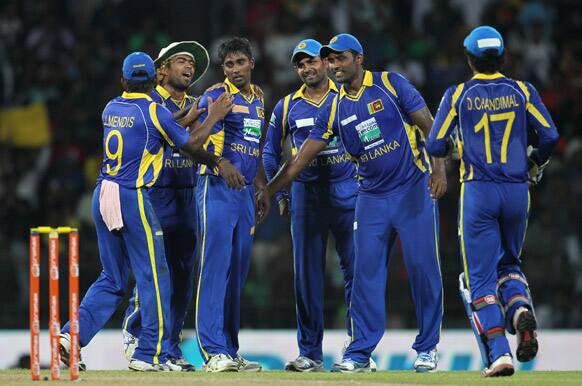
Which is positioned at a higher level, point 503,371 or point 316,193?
point 316,193

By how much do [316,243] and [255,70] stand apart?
7.21 m

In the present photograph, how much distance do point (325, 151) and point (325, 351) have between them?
3.62m

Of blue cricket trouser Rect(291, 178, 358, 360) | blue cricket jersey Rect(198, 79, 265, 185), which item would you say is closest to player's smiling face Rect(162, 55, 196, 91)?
blue cricket jersey Rect(198, 79, 265, 185)

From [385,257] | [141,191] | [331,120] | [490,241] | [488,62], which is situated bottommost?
[385,257]

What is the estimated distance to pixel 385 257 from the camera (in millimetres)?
10453

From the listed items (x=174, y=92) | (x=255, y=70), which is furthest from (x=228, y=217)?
(x=255, y=70)

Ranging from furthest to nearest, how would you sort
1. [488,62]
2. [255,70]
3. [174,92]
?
[255,70], [174,92], [488,62]

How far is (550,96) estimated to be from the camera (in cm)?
1758

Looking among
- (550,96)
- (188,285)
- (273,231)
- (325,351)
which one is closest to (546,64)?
(550,96)

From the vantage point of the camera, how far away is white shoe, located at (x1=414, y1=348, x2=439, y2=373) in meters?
10.4

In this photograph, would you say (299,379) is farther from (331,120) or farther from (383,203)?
(331,120)

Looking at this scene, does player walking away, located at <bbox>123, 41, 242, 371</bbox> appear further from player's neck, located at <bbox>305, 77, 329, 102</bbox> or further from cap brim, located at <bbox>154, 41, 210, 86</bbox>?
player's neck, located at <bbox>305, 77, 329, 102</bbox>

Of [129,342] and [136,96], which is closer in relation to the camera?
A: [136,96]

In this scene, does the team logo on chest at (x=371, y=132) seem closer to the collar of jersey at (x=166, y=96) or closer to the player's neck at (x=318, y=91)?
the player's neck at (x=318, y=91)
